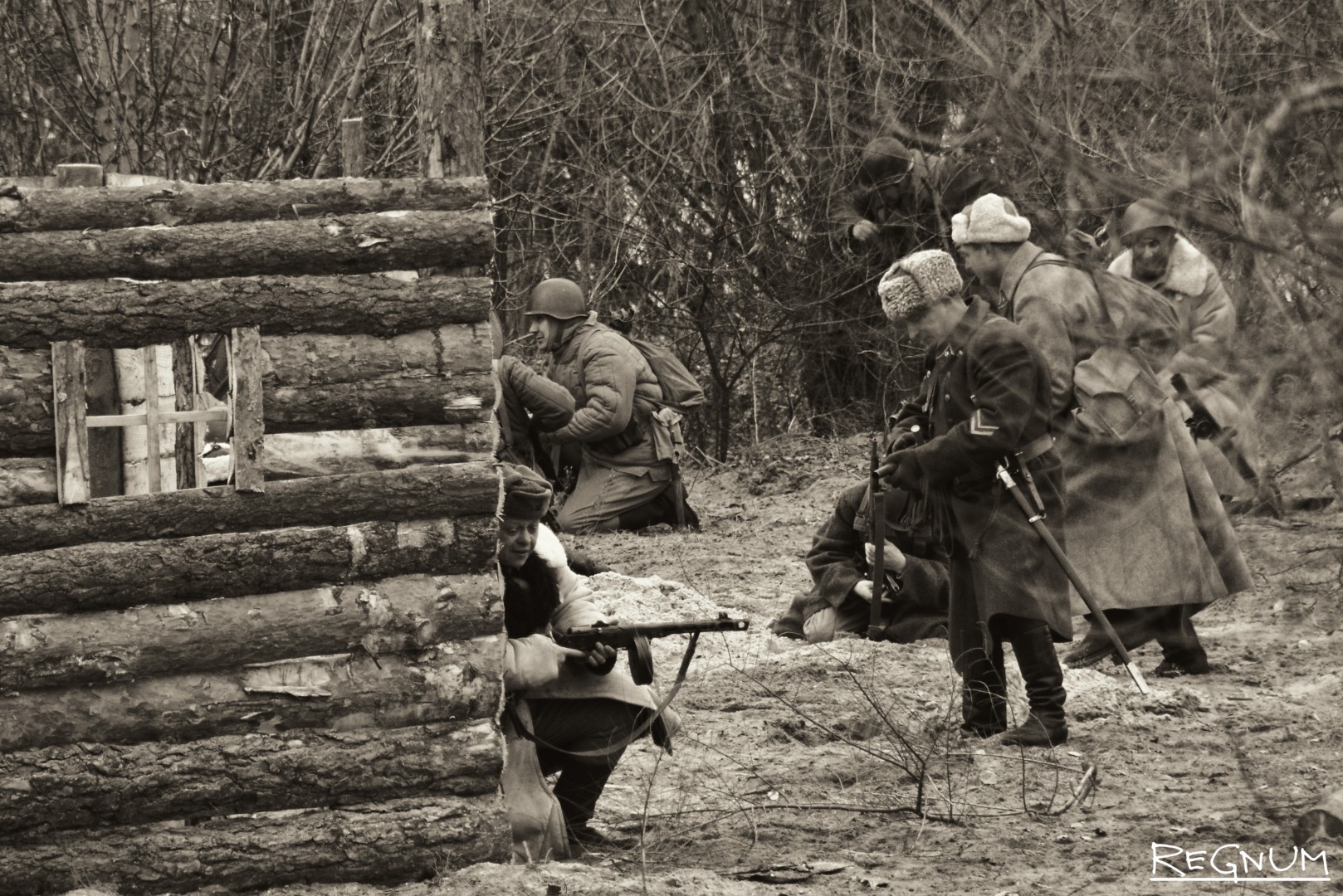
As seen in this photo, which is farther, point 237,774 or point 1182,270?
point 1182,270

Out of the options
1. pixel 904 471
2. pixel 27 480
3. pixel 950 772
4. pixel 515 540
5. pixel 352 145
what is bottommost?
pixel 950 772

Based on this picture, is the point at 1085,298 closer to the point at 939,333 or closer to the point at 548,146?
the point at 939,333

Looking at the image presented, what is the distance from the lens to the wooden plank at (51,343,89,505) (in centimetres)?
494

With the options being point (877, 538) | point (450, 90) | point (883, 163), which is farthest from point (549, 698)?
point (883, 163)

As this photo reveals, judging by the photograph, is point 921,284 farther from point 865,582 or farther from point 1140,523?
point 865,582

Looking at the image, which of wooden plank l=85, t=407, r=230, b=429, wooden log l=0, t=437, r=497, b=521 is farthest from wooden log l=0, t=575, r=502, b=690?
wooden plank l=85, t=407, r=230, b=429

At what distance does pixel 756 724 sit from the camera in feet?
23.6

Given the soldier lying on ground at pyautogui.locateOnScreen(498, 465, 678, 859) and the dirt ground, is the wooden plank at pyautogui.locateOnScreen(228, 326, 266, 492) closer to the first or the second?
the soldier lying on ground at pyautogui.locateOnScreen(498, 465, 678, 859)

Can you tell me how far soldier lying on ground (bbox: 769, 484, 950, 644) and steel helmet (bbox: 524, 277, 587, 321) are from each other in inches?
133

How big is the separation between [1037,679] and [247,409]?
314 cm

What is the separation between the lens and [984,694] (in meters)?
6.56

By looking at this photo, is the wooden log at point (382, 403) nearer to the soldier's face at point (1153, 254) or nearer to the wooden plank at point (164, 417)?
the wooden plank at point (164, 417)

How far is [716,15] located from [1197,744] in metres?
9.81

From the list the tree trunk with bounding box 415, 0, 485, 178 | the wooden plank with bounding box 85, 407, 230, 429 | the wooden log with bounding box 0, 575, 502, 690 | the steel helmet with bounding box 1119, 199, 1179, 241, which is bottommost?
the wooden log with bounding box 0, 575, 502, 690
